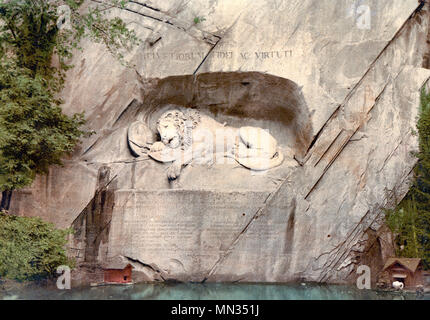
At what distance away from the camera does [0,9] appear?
357 inches

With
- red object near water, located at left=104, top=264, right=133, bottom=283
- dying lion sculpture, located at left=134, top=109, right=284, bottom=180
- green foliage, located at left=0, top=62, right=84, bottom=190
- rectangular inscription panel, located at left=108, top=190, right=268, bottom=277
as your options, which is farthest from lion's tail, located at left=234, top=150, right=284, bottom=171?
green foliage, located at left=0, top=62, right=84, bottom=190

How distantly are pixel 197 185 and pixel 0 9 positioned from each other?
10.5 feet

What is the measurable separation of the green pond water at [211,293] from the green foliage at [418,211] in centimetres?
62

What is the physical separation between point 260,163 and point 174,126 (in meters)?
1.17

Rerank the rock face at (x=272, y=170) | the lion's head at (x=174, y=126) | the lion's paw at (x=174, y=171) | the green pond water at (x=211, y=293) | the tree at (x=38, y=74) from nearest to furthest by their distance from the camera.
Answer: the green pond water at (x=211, y=293) → the tree at (x=38, y=74) → the rock face at (x=272, y=170) → the lion's paw at (x=174, y=171) → the lion's head at (x=174, y=126)

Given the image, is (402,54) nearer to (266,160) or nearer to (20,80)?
(266,160)

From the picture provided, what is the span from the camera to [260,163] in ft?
30.5

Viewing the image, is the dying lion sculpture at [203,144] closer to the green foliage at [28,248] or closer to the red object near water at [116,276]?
the red object near water at [116,276]

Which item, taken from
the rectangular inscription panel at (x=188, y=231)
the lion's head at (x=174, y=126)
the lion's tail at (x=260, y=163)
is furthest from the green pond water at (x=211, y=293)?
the lion's head at (x=174, y=126)

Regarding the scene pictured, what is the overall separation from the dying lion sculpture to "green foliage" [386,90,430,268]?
1596 millimetres

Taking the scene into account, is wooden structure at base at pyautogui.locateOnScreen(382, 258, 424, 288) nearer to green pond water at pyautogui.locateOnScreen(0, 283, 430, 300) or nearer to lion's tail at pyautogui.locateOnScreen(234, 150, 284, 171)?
green pond water at pyautogui.locateOnScreen(0, 283, 430, 300)

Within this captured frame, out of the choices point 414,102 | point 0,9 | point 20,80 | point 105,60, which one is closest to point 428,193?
point 414,102

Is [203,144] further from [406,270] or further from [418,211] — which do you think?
[406,270]

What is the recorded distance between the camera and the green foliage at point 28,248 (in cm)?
852
